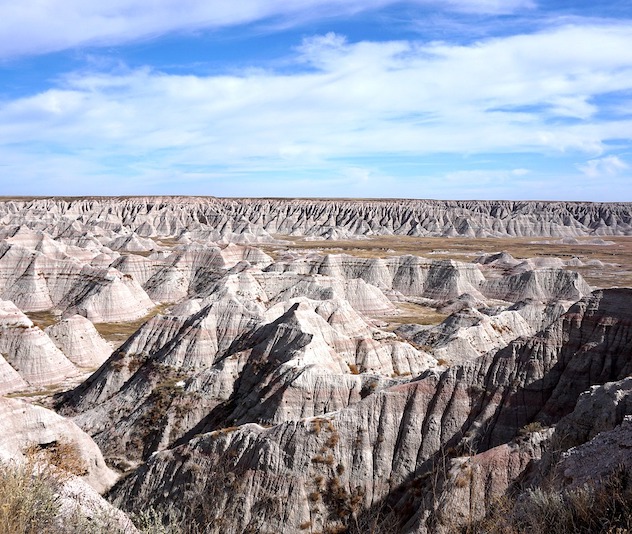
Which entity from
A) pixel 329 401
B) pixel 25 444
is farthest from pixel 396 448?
pixel 25 444

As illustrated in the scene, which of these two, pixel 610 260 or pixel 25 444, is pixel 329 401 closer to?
pixel 25 444

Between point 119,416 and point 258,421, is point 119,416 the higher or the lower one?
the lower one

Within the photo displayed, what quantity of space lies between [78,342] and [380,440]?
129 feet

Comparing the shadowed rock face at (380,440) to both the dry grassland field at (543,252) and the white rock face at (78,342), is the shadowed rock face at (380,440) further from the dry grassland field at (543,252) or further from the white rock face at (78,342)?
the dry grassland field at (543,252)

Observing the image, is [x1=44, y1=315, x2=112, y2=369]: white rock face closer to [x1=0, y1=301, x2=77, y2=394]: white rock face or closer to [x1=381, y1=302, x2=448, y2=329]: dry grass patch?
[x1=0, y1=301, x2=77, y2=394]: white rock face

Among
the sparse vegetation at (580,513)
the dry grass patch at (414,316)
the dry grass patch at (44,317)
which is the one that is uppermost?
the sparse vegetation at (580,513)

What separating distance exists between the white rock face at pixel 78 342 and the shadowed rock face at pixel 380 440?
30624 mm

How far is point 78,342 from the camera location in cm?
5141

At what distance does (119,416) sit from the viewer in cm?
3306

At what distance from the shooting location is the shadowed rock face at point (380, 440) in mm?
19906

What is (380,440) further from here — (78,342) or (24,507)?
(78,342)

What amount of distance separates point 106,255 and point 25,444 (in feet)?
245

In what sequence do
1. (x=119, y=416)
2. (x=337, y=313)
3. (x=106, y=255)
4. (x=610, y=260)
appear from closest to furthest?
(x=119, y=416) < (x=337, y=313) < (x=106, y=255) < (x=610, y=260)

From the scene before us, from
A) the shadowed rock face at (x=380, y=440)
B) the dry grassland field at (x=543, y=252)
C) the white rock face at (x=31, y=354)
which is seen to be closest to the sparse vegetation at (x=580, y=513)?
the shadowed rock face at (x=380, y=440)
